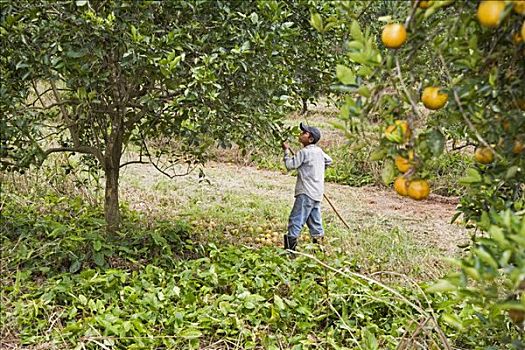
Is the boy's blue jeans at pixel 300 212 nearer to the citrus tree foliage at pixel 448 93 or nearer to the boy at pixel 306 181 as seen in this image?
the boy at pixel 306 181

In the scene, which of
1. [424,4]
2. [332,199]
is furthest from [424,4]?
[332,199]

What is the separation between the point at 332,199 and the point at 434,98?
19.9ft

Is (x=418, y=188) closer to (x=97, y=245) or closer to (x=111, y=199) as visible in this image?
(x=97, y=245)

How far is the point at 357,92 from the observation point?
1.68m

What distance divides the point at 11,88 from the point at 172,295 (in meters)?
1.62

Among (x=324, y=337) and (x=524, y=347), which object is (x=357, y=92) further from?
(x=324, y=337)

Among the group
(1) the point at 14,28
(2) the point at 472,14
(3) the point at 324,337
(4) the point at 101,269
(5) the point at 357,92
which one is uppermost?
(1) the point at 14,28

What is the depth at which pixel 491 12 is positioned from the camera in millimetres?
1440

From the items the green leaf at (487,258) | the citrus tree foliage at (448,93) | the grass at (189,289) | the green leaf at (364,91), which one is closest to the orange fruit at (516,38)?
the citrus tree foliage at (448,93)

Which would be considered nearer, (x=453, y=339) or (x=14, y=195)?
(x=453, y=339)

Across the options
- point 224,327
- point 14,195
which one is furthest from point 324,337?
point 14,195

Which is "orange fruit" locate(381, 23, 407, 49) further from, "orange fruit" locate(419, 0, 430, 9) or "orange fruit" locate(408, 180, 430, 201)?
"orange fruit" locate(408, 180, 430, 201)

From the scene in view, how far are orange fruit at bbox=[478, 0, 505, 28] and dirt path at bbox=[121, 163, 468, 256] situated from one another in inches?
172

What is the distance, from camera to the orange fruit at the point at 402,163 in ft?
5.62
